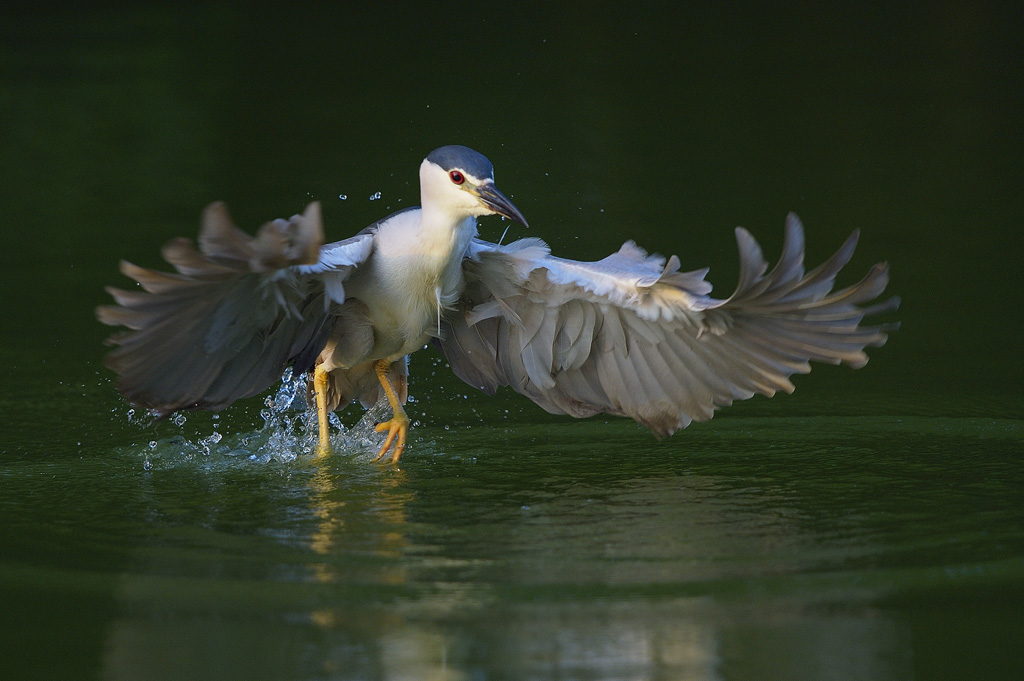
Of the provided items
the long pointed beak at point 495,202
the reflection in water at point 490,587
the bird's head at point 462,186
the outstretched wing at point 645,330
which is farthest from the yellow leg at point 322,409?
the long pointed beak at point 495,202

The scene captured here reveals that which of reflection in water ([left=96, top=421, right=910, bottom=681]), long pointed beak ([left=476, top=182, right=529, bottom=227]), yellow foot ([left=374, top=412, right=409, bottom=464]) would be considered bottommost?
reflection in water ([left=96, top=421, right=910, bottom=681])

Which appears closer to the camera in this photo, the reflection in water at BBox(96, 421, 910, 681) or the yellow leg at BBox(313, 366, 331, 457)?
the reflection in water at BBox(96, 421, 910, 681)

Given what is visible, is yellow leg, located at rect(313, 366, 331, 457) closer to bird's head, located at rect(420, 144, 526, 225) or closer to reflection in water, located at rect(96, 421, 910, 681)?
reflection in water, located at rect(96, 421, 910, 681)

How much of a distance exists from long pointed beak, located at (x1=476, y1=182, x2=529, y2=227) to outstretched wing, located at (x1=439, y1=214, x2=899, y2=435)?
0.29 meters

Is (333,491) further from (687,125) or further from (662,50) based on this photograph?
(662,50)

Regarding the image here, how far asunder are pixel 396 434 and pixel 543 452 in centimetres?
62

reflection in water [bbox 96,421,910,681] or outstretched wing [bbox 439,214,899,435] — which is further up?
outstretched wing [bbox 439,214,899,435]

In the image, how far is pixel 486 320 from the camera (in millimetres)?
5941

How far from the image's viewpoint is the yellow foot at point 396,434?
5.85m

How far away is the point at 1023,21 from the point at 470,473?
1432 cm

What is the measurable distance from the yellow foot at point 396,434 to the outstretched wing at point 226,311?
58 centimetres

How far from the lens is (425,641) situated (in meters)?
3.74

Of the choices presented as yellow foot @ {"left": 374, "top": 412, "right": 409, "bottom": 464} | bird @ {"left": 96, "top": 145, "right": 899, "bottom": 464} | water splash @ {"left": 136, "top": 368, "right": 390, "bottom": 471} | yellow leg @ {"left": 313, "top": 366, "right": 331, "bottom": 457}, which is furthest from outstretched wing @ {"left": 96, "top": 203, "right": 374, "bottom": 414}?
yellow foot @ {"left": 374, "top": 412, "right": 409, "bottom": 464}

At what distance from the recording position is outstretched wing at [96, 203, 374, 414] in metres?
4.40
